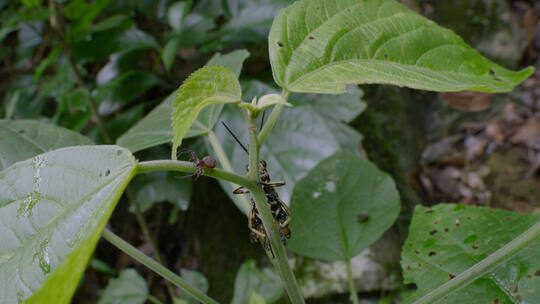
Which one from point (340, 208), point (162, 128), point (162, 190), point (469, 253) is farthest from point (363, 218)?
point (162, 190)

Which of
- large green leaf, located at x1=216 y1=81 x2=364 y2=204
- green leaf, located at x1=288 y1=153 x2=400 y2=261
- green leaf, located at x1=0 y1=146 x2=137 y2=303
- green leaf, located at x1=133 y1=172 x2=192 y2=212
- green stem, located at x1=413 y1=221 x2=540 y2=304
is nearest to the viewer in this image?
green leaf, located at x1=0 y1=146 x2=137 y2=303

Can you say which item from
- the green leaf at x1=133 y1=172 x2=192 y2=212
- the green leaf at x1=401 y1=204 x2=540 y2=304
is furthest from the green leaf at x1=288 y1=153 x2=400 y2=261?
the green leaf at x1=133 y1=172 x2=192 y2=212

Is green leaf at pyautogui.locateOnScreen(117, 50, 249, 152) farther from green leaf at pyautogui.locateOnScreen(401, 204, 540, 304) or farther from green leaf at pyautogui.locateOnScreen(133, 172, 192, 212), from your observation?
green leaf at pyautogui.locateOnScreen(133, 172, 192, 212)

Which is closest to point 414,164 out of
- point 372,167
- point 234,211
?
point 234,211

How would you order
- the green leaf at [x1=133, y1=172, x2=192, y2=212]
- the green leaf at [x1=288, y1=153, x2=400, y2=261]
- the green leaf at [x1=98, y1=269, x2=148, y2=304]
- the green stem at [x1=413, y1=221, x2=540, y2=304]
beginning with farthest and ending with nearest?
the green leaf at [x1=133, y1=172, x2=192, y2=212]
the green leaf at [x1=98, y1=269, x2=148, y2=304]
the green leaf at [x1=288, y1=153, x2=400, y2=261]
the green stem at [x1=413, y1=221, x2=540, y2=304]

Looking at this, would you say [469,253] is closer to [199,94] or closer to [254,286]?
[199,94]

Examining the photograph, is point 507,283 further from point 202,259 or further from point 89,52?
point 89,52
